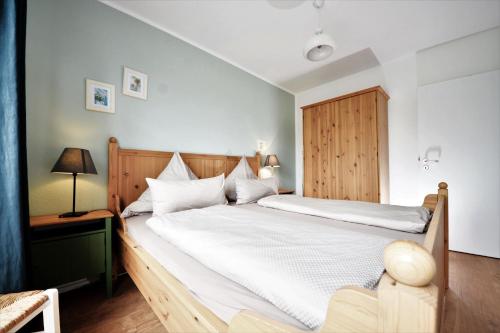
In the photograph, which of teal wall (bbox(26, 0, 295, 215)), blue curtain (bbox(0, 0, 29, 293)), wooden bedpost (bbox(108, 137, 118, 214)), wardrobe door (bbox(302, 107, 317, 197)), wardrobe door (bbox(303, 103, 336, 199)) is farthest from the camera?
wardrobe door (bbox(302, 107, 317, 197))

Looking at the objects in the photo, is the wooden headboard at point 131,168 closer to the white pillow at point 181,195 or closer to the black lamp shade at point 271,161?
the white pillow at point 181,195

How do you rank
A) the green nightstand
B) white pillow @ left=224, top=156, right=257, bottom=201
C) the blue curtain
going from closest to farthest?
the blue curtain < the green nightstand < white pillow @ left=224, top=156, right=257, bottom=201

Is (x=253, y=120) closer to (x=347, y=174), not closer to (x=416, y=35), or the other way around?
(x=347, y=174)

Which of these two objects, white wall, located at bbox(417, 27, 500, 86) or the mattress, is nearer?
the mattress

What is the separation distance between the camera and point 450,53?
262 centimetres

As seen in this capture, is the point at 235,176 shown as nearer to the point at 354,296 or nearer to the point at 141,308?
the point at 141,308

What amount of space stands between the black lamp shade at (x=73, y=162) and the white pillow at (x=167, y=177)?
443 mm

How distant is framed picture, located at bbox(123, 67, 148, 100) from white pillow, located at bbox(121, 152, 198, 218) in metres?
0.73

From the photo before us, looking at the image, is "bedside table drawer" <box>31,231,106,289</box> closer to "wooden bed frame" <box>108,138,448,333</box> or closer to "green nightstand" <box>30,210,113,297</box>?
"green nightstand" <box>30,210,113,297</box>

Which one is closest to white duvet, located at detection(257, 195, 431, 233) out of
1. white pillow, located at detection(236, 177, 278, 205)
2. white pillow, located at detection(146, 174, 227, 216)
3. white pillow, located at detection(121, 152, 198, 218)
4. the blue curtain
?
white pillow, located at detection(236, 177, 278, 205)

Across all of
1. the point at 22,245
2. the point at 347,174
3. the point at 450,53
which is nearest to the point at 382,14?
the point at 450,53

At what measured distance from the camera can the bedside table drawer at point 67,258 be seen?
1342 millimetres

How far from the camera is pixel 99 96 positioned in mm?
1883

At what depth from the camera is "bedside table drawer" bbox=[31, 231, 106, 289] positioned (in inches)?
52.8
